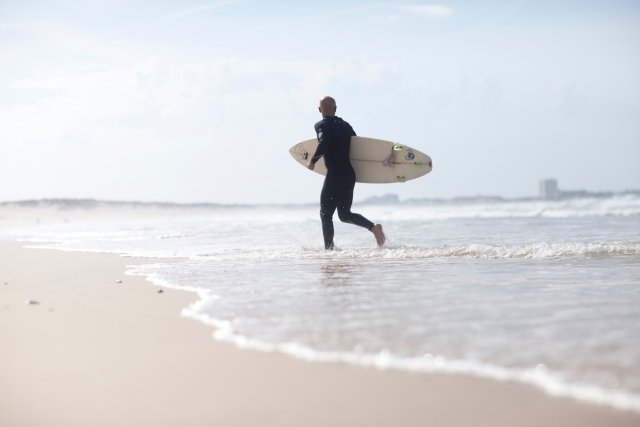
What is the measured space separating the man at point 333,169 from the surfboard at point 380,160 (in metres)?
0.93

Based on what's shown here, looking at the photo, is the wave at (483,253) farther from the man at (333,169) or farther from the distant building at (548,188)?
the distant building at (548,188)

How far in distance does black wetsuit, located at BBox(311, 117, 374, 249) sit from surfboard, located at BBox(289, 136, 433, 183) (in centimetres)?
93

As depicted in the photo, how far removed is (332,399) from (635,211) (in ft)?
75.6

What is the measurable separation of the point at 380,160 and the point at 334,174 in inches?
53.2

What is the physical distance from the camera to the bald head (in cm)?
850

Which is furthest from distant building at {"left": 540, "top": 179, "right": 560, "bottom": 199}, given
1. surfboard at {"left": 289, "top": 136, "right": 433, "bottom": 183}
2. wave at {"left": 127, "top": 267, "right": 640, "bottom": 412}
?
wave at {"left": 127, "top": 267, "right": 640, "bottom": 412}

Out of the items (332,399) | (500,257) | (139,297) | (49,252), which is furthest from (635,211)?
(332,399)

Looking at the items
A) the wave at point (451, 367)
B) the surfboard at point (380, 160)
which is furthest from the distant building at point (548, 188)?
the wave at point (451, 367)

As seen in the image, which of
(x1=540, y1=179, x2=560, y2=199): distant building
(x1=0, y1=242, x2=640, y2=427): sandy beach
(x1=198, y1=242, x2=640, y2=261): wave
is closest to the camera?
(x1=0, y1=242, x2=640, y2=427): sandy beach

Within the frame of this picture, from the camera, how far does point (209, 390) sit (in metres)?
2.50

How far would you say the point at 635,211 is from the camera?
22797 mm

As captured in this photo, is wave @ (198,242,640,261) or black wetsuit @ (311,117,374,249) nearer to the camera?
wave @ (198,242,640,261)

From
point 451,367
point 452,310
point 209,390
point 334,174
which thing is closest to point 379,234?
point 334,174

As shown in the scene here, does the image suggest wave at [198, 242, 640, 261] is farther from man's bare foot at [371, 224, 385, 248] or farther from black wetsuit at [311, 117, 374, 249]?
black wetsuit at [311, 117, 374, 249]
